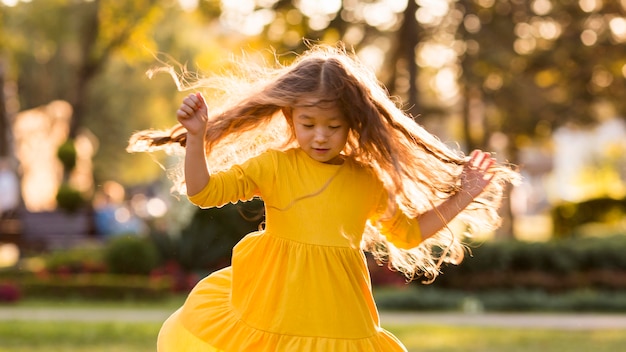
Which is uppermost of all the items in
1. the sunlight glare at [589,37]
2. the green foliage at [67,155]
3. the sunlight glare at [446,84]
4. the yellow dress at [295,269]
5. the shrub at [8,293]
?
the sunlight glare at [589,37]

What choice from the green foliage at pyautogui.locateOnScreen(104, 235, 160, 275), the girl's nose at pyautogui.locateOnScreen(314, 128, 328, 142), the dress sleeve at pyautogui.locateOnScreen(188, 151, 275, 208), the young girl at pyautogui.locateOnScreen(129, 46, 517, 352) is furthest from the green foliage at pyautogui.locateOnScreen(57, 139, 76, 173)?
the girl's nose at pyautogui.locateOnScreen(314, 128, 328, 142)

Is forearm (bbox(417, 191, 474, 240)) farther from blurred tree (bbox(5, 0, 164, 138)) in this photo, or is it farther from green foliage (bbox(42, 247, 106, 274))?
blurred tree (bbox(5, 0, 164, 138))

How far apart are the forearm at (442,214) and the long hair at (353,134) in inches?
1.2

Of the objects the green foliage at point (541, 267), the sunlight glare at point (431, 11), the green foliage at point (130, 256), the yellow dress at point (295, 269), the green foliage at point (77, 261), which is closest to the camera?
the yellow dress at point (295, 269)

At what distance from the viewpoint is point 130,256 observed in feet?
46.2

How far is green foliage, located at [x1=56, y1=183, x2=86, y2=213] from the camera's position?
18.8 m

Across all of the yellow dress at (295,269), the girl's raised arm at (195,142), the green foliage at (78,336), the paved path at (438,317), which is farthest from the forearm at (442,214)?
the paved path at (438,317)

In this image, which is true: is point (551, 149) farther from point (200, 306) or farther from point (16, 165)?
point (200, 306)

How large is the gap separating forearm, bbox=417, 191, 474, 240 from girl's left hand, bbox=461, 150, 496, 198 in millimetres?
31

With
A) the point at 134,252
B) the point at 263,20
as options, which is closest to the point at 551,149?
the point at 263,20

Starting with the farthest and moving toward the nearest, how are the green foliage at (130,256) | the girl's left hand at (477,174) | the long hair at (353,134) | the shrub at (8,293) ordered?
1. the green foliage at (130,256)
2. the shrub at (8,293)
3. the girl's left hand at (477,174)
4. the long hair at (353,134)

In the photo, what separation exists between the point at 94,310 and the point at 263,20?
6.99m

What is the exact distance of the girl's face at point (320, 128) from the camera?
12.3ft

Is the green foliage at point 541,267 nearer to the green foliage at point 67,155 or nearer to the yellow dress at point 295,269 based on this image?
the yellow dress at point 295,269
